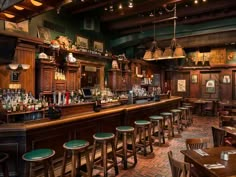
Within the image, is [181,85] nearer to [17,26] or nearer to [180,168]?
[17,26]

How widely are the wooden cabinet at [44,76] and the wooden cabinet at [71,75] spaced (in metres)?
0.59

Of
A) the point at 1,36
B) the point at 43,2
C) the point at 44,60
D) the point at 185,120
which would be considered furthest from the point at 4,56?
the point at 185,120

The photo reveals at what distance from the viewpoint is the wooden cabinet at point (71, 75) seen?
19.3 ft

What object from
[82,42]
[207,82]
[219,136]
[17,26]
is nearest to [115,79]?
[82,42]

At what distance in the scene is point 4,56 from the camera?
4082mm

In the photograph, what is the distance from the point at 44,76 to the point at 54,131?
7.71 ft

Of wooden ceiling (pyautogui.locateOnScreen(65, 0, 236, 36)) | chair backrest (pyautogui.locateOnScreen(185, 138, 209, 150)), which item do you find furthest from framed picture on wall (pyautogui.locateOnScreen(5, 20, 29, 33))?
chair backrest (pyautogui.locateOnScreen(185, 138, 209, 150))

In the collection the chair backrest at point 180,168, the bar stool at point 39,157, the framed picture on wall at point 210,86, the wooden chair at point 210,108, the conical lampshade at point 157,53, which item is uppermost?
the conical lampshade at point 157,53

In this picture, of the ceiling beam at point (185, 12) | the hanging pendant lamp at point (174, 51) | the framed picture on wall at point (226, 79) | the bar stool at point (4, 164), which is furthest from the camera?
the framed picture on wall at point (226, 79)

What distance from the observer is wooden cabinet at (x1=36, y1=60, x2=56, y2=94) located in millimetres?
5105

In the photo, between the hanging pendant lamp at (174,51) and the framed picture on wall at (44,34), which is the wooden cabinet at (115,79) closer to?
the hanging pendant lamp at (174,51)

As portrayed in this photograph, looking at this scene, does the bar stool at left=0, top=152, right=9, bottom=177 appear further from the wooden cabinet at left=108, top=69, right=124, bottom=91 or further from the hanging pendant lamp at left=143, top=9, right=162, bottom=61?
the wooden cabinet at left=108, top=69, right=124, bottom=91

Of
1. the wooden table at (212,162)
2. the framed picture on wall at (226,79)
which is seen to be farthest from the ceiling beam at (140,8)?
the framed picture on wall at (226,79)

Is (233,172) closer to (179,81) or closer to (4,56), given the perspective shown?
(4,56)
